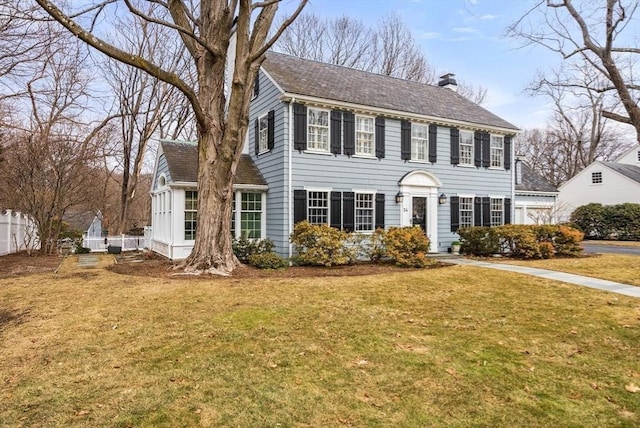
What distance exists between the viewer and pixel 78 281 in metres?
9.09

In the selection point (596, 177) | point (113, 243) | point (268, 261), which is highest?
point (596, 177)

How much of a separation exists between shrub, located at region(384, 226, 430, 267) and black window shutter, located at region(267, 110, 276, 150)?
16.1 feet

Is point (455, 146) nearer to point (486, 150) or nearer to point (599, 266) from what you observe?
point (486, 150)

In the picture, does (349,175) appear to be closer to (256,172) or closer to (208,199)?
(256,172)

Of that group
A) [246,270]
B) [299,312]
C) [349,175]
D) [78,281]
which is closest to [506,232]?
[349,175]

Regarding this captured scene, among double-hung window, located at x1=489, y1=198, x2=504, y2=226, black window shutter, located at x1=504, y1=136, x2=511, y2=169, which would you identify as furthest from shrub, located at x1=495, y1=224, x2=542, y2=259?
black window shutter, located at x1=504, y1=136, x2=511, y2=169

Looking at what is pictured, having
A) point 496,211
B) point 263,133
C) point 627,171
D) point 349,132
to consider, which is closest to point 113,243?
point 263,133

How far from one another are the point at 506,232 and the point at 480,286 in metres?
5.91

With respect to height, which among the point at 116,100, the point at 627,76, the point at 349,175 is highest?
the point at 116,100

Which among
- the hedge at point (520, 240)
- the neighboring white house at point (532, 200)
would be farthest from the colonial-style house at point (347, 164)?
the neighboring white house at point (532, 200)

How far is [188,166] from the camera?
13328mm

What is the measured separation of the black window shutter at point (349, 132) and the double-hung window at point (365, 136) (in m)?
0.25

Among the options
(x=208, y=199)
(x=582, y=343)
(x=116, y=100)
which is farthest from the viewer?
(x=116, y=100)

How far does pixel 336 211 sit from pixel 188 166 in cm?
529
